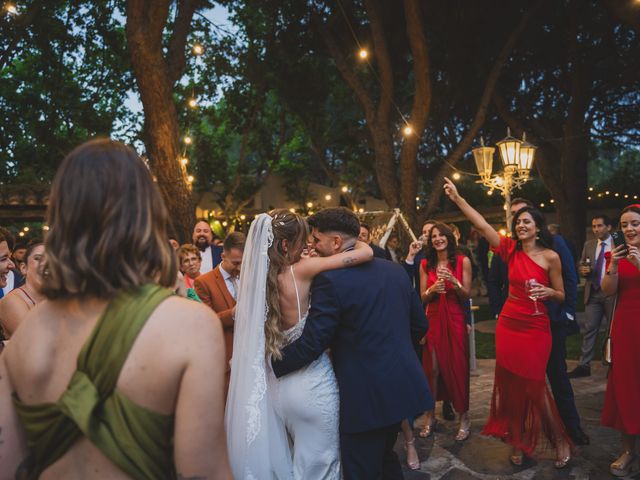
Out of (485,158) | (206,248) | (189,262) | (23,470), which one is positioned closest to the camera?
(23,470)

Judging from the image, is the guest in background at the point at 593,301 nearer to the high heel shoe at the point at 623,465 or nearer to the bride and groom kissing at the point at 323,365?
the high heel shoe at the point at 623,465

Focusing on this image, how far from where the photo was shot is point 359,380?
2.92 meters

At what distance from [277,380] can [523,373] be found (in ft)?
7.64

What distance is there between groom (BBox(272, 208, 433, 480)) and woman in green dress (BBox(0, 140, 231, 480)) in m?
1.66

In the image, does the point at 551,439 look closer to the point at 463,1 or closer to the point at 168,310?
the point at 168,310

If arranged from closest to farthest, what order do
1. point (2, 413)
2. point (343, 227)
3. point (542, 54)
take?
1. point (2, 413)
2. point (343, 227)
3. point (542, 54)

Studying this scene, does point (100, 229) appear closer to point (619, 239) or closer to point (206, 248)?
point (619, 239)

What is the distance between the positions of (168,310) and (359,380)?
194 cm

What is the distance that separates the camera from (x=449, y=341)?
513 centimetres

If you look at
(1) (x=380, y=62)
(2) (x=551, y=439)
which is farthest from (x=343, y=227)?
(1) (x=380, y=62)

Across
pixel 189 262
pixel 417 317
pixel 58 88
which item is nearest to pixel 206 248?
pixel 189 262

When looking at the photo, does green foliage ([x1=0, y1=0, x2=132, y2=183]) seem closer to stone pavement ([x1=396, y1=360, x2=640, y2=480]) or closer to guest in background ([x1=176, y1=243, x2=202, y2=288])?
guest in background ([x1=176, y1=243, x2=202, y2=288])

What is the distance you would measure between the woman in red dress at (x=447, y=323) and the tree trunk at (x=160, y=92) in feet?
13.8

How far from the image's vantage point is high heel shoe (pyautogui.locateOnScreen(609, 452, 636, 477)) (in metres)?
3.77
